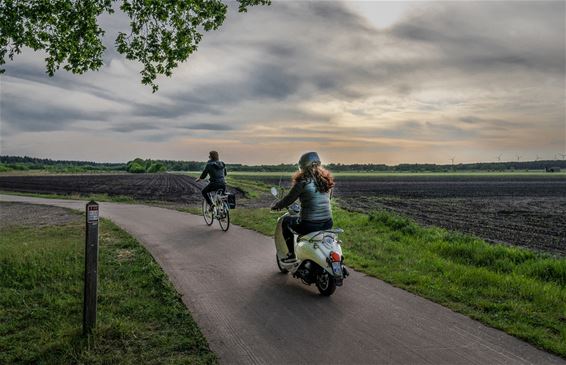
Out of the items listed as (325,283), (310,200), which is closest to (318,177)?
(310,200)

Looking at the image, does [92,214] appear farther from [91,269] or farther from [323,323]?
[323,323]

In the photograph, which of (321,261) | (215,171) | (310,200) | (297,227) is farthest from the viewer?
(215,171)

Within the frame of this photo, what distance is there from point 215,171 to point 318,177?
781 centimetres

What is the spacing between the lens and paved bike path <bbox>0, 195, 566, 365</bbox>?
15.7 ft

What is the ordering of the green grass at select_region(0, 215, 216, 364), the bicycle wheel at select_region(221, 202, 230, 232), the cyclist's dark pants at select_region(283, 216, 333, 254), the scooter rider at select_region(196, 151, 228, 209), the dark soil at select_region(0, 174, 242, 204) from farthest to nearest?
the dark soil at select_region(0, 174, 242, 204) < the scooter rider at select_region(196, 151, 228, 209) < the bicycle wheel at select_region(221, 202, 230, 232) < the cyclist's dark pants at select_region(283, 216, 333, 254) < the green grass at select_region(0, 215, 216, 364)

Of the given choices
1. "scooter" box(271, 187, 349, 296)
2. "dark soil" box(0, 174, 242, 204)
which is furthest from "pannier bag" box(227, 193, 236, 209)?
"dark soil" box(0, 174, 242, 204)

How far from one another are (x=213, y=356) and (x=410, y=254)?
6.87 metres

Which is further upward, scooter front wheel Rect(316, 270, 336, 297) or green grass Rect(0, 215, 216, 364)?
scooter front wheel Rect(316, 270, 336, 297)

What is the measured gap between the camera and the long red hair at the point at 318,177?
6922 millimetres

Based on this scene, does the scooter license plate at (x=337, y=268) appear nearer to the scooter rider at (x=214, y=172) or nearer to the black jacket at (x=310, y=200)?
the black jacket at (x=310, y=200)

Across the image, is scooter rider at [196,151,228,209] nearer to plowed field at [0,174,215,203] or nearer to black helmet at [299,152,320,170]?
black helmet at [299,152,320,170]

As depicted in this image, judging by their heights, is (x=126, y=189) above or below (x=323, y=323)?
below

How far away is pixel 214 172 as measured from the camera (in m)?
14.3

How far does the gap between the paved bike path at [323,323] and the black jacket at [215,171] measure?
17.1 ft
